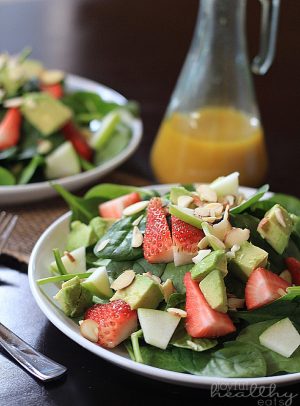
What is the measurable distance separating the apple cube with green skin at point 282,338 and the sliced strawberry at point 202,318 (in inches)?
2.0

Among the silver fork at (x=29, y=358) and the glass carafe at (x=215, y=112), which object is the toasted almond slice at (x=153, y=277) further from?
the glass carafe at (x=215, y=112)

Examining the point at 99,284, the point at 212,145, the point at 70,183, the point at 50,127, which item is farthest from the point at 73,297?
the point at 50,127

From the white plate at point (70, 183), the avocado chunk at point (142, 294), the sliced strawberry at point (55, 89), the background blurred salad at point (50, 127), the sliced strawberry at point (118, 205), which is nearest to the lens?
the avocado chunk at point (142, 294)

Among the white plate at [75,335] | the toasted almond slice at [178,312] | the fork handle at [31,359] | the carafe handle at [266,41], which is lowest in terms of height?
the fork handle at [31,359]

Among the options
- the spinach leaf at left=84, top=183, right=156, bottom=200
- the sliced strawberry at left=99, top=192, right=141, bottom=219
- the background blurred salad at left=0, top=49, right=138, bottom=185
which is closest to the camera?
the sliced strawberry at left=99, top=192, right=141, bottom=219

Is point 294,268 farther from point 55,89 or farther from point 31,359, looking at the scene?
point 55,89

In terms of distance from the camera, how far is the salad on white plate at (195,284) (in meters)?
1.00

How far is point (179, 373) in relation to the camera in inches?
37.0

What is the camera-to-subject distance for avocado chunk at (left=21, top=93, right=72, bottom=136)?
1.69 metres

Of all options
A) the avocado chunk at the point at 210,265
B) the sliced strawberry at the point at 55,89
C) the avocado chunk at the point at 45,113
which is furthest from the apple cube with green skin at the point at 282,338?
the sliced strawberry at the point at 55,89

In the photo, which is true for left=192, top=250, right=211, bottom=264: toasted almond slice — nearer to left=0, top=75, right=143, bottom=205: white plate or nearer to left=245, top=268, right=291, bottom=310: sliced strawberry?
left=245, top=268, right=291, bottom=310: sliced strawberry

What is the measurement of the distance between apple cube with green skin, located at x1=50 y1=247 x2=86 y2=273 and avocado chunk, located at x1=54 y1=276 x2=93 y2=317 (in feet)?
0.29

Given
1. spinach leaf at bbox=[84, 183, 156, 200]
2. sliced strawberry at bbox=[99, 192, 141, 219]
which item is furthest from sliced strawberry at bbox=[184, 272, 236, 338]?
spinach leaf at bbox=[84, 183, 156, 200]

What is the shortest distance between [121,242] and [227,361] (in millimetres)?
262
